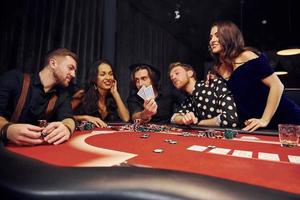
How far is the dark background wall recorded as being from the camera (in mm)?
3074

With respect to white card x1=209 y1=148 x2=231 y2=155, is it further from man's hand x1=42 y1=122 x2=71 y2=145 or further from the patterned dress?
the patterned dress

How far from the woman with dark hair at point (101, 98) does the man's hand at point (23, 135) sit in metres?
1.62

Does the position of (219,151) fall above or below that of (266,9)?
below

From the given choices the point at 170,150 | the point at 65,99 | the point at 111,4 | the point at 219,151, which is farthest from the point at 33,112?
the point at 111,4

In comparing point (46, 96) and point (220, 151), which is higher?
point (46, 96)

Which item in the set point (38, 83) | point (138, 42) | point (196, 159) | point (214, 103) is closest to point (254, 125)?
point (214, 103)

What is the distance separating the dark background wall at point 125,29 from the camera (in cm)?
307

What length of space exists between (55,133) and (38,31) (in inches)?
102

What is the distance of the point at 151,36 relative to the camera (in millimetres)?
5961

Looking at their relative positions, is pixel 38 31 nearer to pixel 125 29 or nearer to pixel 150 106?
pixel 125 29

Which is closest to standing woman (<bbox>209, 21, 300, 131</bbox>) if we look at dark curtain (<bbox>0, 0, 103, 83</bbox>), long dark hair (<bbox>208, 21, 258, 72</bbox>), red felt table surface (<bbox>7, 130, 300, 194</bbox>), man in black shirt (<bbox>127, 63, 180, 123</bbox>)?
long dark hair (<bbox>208, 21, 258, 72</bbox>)

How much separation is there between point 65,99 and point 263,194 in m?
1.83

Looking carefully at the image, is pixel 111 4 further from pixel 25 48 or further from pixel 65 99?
pixel 65 99

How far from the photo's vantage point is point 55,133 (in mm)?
1165
